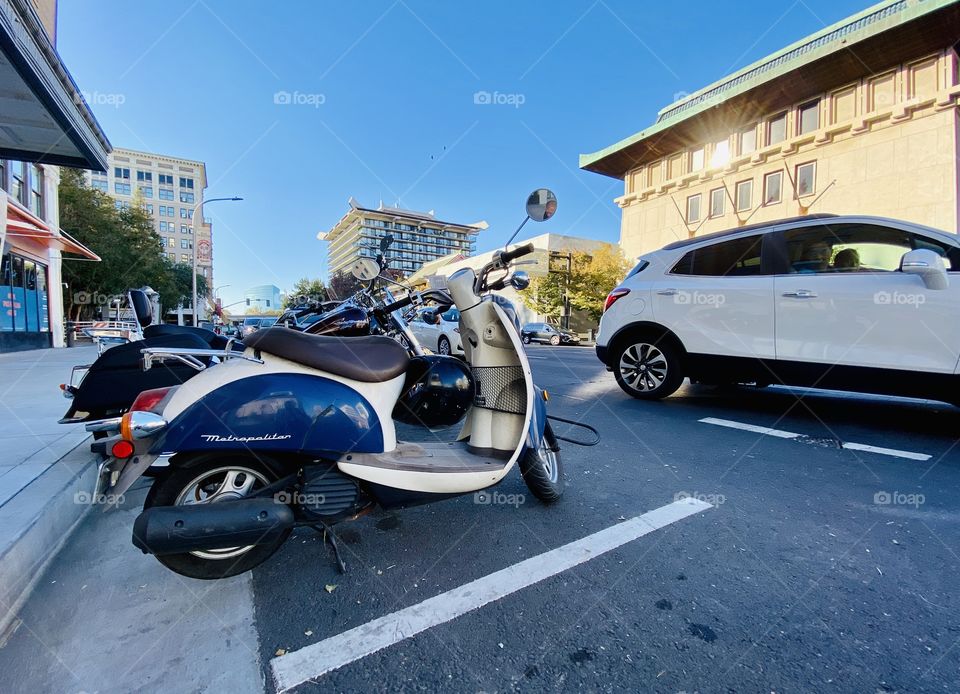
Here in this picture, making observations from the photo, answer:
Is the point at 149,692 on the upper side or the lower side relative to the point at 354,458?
lower

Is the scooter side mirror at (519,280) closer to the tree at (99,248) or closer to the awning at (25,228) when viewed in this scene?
the awning at (25,228)

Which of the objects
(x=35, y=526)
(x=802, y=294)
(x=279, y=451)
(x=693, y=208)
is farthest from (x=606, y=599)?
(x=693, y=208)

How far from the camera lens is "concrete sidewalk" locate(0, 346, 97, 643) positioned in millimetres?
1838

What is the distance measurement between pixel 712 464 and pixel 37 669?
12.1 ft

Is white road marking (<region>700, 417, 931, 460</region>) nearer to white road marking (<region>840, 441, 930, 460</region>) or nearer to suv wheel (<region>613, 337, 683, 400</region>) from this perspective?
white road marking (<region>840, 441, 930, 460</region>)

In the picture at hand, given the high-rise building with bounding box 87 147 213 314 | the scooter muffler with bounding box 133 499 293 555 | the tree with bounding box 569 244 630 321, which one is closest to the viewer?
the scooter muffler with bounding box 133 499 293 555

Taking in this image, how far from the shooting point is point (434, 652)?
154cm

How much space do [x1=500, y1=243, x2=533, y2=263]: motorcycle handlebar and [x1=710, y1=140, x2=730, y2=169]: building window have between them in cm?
3207

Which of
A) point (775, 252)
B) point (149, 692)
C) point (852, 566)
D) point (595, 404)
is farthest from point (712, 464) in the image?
point (149, 692)

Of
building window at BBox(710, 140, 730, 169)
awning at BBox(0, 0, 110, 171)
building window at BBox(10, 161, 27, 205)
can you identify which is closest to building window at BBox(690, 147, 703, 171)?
building window at BBox(710, 140, 730, 169)

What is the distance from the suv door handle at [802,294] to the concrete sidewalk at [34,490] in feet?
18.7

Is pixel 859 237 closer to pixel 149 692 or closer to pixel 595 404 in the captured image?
pixel 595 404

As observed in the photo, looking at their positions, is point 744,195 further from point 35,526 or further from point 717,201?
point 35,526

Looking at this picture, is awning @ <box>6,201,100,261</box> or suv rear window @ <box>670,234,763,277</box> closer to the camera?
suv rear window @ <box>670,234,763,277</box>
